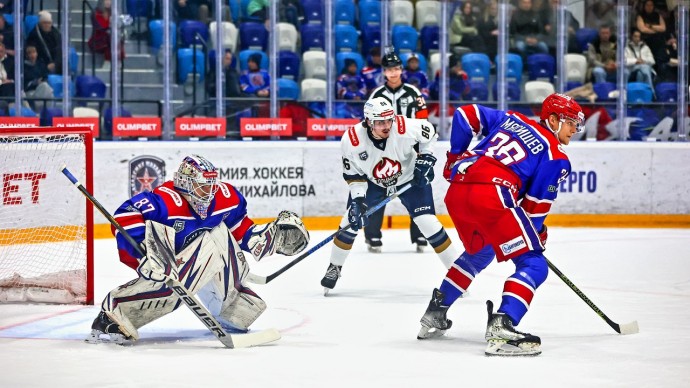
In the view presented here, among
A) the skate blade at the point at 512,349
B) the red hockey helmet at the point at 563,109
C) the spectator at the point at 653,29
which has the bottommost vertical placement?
the skate blade at the point at 512,349

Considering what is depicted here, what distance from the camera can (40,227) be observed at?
20.5 feet

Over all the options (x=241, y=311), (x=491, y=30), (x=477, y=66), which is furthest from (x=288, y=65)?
(x=241, y=311)

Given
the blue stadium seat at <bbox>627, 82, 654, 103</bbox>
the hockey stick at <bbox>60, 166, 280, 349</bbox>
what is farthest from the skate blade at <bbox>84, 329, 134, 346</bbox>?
the blue stadium seat at <bbox>627, 82, 654, 103</bbox>

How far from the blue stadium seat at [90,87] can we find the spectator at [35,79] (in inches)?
9.0

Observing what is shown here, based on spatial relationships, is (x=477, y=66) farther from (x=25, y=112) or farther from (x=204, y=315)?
(x=204, y=315)

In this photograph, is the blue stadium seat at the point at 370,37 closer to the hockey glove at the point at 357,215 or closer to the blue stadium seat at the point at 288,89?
the blue stadium seat at the point at 288,89

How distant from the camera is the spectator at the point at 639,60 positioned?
9852 millimetres

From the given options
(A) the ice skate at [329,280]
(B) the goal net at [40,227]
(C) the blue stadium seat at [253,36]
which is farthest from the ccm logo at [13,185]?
(C) the blue stadium seat at [253,36]

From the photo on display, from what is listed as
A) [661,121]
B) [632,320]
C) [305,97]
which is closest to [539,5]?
[661,121]

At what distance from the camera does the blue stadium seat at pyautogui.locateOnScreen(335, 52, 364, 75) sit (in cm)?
935

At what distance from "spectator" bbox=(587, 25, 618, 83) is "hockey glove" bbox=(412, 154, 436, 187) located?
4562 millimetres

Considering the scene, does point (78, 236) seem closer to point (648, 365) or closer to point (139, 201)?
point (139, 201)

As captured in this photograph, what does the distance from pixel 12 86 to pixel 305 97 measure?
234 cm

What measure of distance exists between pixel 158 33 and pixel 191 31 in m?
0.26
